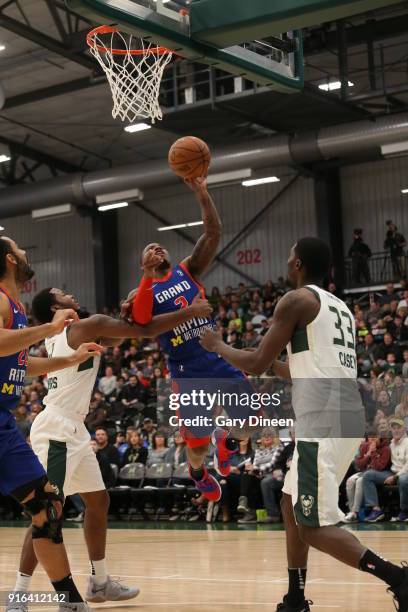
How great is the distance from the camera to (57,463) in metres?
6.56

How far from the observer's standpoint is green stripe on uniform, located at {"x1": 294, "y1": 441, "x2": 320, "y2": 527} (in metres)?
5.05

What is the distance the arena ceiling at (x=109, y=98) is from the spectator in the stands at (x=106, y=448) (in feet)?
22.7

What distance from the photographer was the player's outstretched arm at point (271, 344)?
519 centimetres

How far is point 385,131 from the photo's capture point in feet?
65.2

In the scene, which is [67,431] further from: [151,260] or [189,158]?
[189,158]

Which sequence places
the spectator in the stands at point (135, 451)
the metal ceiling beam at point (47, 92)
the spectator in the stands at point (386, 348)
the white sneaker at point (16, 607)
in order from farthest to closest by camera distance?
the metal ceiling beam at point (47, 92)
the spectator in the stands at point (386, 348)
the spectator in the stands at point (135, 451)
the white sneaker at point (16, 607)

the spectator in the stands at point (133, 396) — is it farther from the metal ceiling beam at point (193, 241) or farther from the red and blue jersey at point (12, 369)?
the red and blue jersey at point (12, 369)

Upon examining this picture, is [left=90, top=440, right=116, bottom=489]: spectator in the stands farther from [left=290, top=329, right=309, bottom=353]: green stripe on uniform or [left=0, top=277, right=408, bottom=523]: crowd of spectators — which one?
[left=290, top=329, right=309, bottom=353]: green stripe on uniform

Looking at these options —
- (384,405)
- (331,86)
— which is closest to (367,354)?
(384,405)

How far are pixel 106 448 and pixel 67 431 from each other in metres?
9.51

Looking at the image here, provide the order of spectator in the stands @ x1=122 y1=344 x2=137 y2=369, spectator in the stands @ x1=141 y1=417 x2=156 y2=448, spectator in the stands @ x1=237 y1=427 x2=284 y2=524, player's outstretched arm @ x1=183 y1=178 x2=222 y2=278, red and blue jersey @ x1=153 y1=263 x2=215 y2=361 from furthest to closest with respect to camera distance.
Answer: spectator in the stands @ x1=122 y1=344 x2=137 y2=369, spectator in the stands @ x1=141 y1=417 x2=156 y2=448, spectator in the stands @ x1=237 y1=427 x2=284 y2=524, red and blue jersey @ x1=153 y1=263 x2=215 y2=361, player's outstretched arm @ x1=183 y1=178 x2=222 y2=278

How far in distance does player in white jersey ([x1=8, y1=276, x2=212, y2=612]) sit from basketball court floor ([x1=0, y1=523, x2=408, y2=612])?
38cm

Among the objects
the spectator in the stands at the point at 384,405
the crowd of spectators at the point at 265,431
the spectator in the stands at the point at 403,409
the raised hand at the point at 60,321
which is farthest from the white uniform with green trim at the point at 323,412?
the spectator in the stands at the point at 384,405

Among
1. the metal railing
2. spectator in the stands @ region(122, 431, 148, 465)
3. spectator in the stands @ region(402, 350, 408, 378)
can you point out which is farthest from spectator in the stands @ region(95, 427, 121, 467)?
the metal railing
